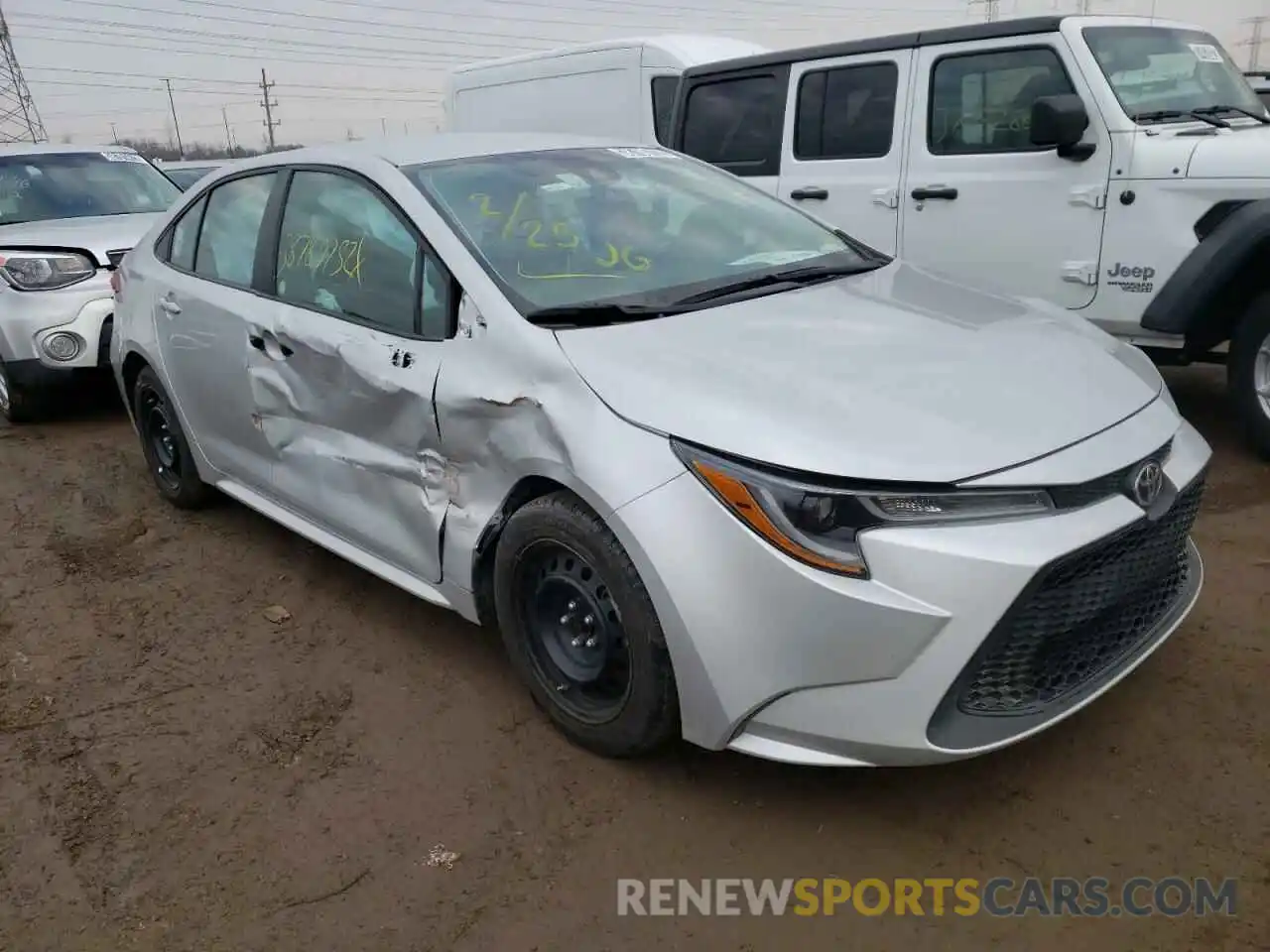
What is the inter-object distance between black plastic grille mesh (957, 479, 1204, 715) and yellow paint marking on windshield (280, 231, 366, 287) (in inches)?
87.9

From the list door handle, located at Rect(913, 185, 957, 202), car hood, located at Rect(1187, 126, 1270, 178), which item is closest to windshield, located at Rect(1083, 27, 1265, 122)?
car hood, located at Rect(1187, 126, 1270, 178)

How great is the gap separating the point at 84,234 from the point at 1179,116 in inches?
248

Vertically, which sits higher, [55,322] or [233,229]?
[233,229]

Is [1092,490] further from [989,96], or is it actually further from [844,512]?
[989,96]

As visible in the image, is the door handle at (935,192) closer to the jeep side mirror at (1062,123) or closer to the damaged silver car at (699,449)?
the jeep side mirror at (1062,123)

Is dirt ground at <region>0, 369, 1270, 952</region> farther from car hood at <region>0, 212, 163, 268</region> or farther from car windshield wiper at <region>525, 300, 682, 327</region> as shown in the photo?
car hood at <region>0, 212, 163, 268</region>

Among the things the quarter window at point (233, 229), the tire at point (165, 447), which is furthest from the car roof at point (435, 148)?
the tire at point (165, 447)

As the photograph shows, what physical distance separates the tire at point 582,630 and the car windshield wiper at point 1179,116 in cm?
378

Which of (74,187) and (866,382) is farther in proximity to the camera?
(74,187)

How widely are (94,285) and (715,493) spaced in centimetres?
549

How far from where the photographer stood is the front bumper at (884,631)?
2.17m

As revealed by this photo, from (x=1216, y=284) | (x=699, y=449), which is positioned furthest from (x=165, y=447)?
(x=1216, y=284)

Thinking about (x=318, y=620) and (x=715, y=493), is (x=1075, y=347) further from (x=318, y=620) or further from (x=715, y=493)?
(x=318, y=620)

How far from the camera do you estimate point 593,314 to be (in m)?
2.83
